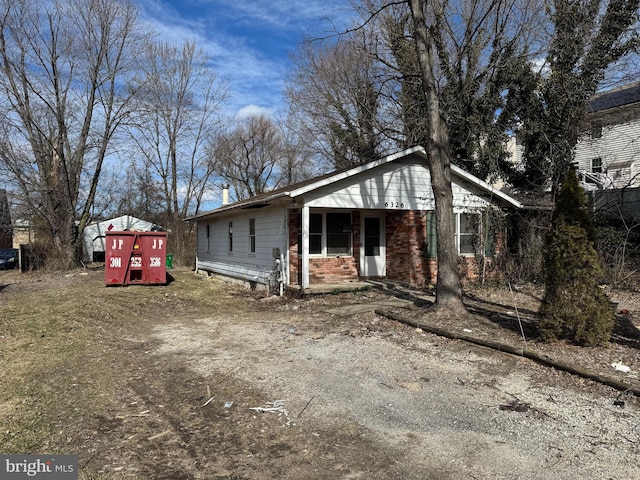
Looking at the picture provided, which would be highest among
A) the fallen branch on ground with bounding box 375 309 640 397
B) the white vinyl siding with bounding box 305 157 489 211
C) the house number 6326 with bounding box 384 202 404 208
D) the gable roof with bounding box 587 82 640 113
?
the gable roof with bounding box 587 82 640 113

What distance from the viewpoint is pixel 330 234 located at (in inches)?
537

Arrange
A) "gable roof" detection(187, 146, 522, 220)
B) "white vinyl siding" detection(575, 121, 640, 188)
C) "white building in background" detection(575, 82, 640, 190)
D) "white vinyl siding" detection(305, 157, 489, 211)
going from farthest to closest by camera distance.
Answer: "white vinyl siding" detection(575, 121, 640, 188) < "white building in background" detection(575, 82, 640, 190) < "white vinyl siding" detection(305, 157, 489, 211) < "gable roof" detection(187, 146, 522, 220)

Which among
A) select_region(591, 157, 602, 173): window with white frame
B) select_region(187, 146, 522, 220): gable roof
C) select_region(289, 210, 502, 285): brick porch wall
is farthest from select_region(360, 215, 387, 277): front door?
select_region(591, 157, 602, 173): window with white frame

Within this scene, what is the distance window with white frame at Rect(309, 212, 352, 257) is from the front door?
59 centimetres

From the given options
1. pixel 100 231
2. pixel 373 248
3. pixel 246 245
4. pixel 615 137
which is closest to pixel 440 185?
pixel 373 248

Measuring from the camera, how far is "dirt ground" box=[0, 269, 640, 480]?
3.48 metres

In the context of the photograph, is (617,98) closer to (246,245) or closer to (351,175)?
(351,175)

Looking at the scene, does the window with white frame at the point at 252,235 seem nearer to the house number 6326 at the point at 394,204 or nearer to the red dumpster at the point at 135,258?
the red dumpster at the point at 135,258

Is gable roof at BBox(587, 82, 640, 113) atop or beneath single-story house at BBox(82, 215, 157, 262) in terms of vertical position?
A: atop

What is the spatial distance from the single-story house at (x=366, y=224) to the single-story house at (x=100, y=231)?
21934 millimetres

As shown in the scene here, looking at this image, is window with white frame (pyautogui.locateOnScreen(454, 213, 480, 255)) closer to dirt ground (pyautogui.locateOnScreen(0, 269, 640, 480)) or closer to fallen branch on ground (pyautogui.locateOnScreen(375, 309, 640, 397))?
dirt ground (pyautogui.locateOnScreen(0, 269, 640, 480))

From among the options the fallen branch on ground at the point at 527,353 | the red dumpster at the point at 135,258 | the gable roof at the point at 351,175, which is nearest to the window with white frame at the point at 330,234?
the gable roof at the point at 351,175

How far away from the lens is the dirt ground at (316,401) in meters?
3.48

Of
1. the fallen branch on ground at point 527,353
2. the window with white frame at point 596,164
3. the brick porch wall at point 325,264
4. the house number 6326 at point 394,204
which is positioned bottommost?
the fallen branch on ground at point 527,353
